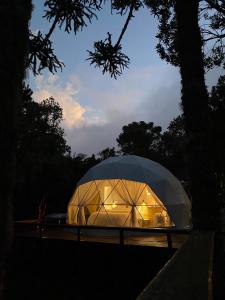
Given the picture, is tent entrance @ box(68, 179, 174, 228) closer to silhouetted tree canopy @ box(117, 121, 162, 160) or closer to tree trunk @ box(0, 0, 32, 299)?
tree trunk @ box(0, 0, 32, 299)

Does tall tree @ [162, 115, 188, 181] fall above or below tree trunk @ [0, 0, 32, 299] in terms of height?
above

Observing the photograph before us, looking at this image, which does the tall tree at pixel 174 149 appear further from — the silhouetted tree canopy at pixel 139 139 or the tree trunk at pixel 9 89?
the tree trunk at pixel 9 89

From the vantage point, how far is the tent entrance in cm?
1854

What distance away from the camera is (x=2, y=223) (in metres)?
1.42

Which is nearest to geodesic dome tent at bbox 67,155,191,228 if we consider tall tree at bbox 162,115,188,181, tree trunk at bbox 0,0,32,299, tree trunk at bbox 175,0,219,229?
tree trunk at bbox 175,0,219,229

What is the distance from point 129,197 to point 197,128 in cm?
1449

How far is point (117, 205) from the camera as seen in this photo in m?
19.6

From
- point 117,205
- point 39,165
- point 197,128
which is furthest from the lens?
point 39,165

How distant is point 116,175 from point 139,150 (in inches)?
1636

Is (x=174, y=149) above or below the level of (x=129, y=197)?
above

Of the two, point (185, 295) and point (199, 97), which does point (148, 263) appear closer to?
point (199, 97)

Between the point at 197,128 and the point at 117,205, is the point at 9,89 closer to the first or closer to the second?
the point at 197,128

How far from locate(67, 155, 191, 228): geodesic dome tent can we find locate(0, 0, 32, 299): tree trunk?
17.2 metres

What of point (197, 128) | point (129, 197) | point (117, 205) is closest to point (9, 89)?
point (197, 128)
